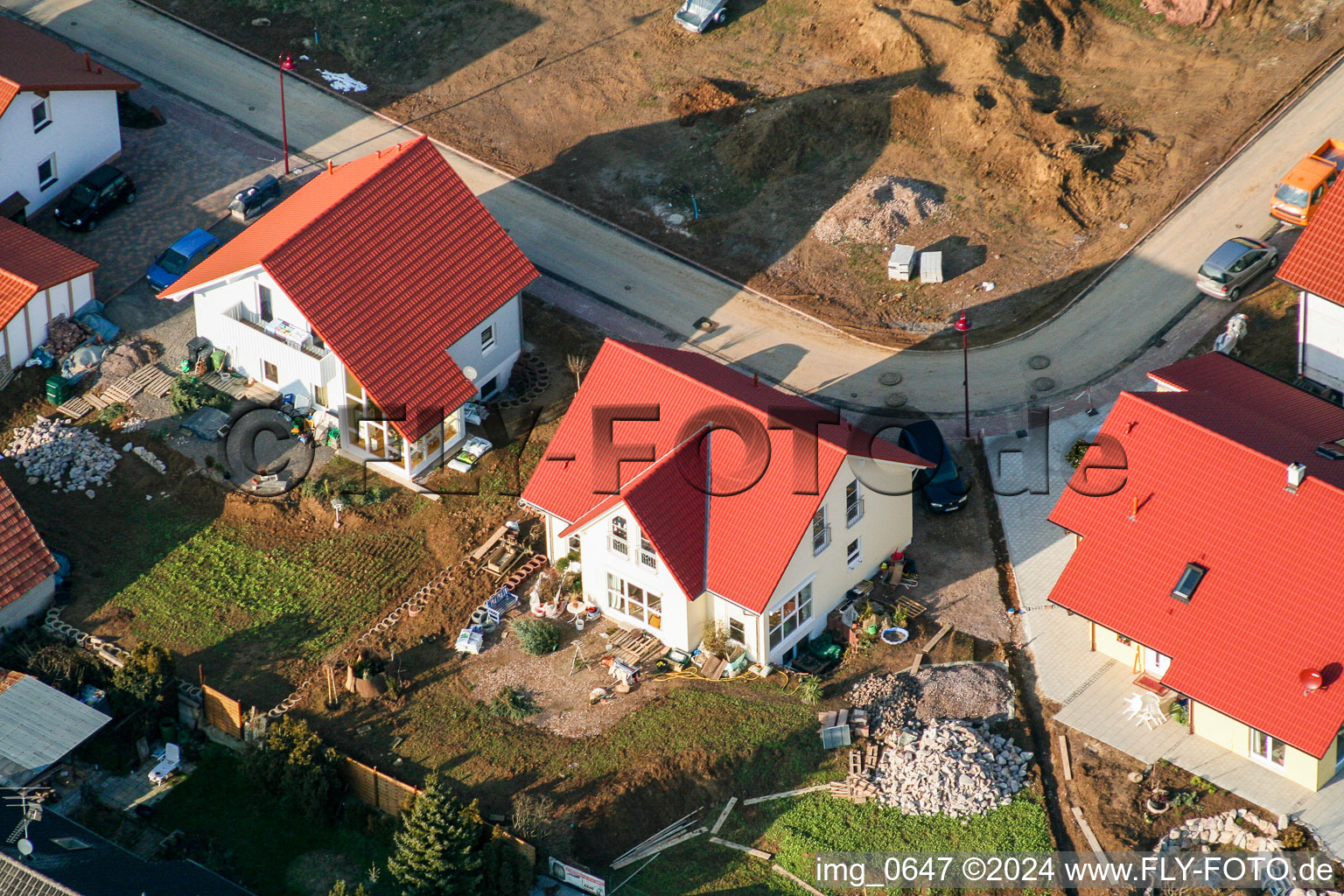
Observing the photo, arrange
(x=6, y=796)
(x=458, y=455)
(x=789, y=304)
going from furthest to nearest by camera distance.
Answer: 1. (x=789, y=304)
2. (x=458, y=455)
3. (x=6, y=796)

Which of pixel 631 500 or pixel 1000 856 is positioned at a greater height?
pixel 631 500

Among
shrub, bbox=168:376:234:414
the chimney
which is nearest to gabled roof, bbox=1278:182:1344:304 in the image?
the chimney

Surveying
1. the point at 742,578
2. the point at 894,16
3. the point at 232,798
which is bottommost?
the point at 232,798

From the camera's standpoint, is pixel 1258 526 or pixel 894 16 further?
pixel 894 16

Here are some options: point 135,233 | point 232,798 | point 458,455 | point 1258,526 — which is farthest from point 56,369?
point 1258,526

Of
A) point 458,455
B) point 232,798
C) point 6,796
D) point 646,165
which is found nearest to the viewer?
point 6,796

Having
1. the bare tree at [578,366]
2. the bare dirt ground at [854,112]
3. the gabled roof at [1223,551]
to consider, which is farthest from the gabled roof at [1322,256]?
the bare tree at [578,366]

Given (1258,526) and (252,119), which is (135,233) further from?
(1258,526)
